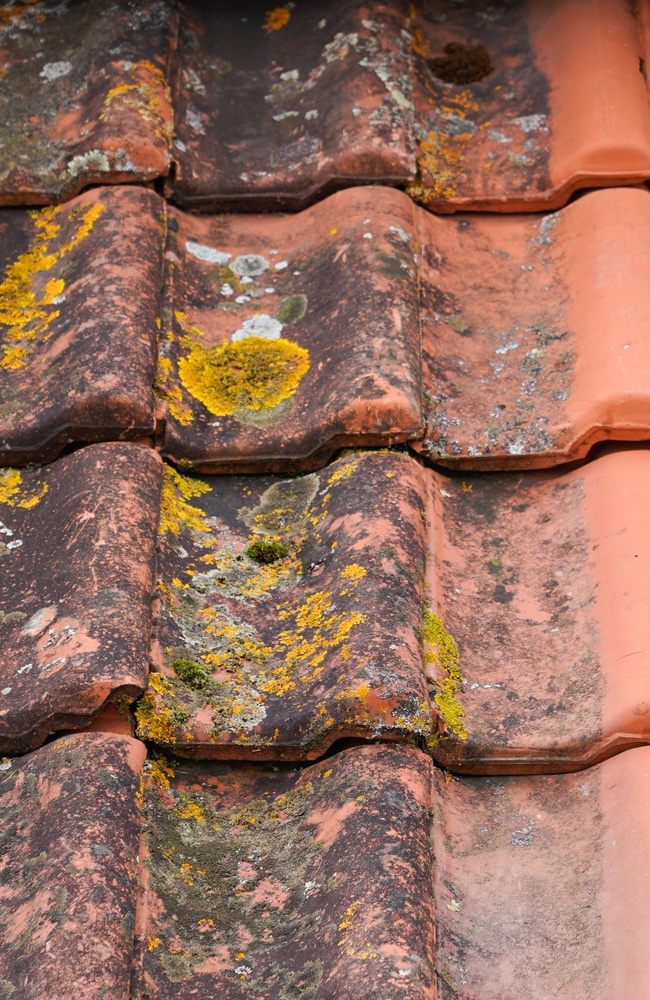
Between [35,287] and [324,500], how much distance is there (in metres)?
0.87

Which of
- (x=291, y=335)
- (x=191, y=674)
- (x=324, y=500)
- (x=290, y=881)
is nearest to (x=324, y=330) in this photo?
(x=291, y=335)

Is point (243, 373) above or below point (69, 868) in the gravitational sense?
above

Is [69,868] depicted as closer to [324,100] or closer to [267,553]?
[267,553]

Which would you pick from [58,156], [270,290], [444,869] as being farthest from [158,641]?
[58,156]

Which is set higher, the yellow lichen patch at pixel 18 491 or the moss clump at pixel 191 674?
the yellow lichen patch at pixel 18 491

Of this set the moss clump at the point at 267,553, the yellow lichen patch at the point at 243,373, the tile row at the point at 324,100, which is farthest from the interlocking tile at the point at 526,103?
the moss clump at the point at 267,553

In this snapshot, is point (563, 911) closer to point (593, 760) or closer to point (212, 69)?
point (593, 760)

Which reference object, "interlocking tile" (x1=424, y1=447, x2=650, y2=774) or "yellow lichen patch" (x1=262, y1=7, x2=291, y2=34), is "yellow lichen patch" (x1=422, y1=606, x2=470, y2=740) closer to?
"interlocking tile" (x1=424, y1=447, x2=650, y2=774)

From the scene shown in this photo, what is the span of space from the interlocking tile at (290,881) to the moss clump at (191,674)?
0.12m

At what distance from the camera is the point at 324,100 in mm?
2916

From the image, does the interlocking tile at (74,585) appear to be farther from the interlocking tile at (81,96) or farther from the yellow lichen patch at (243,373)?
the interlocking tile at (81,96)

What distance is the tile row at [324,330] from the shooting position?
2229 millimetres

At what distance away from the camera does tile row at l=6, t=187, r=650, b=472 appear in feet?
7.31

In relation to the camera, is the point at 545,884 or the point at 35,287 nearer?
the point at 545,884
